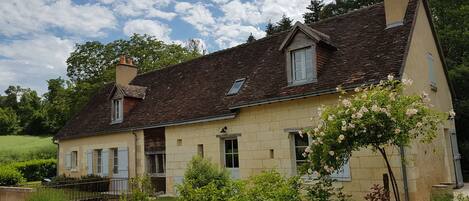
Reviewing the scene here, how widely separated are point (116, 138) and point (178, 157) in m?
4.62

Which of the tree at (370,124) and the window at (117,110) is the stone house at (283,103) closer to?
the window at (117,110)

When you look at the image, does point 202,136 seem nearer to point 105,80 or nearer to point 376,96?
point 376,96

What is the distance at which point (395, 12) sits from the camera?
483 inches

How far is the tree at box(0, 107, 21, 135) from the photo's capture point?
56.4m

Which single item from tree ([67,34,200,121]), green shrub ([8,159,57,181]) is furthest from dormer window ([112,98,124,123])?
tree ([67,34,200,121])

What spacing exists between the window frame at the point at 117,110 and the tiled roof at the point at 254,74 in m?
0.42

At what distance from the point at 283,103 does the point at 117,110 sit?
407 inches

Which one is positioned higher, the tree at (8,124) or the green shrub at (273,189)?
the tree at (8,124)

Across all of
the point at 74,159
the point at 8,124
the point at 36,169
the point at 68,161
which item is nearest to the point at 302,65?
the point at 74,159

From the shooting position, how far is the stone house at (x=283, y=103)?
36.8 ft

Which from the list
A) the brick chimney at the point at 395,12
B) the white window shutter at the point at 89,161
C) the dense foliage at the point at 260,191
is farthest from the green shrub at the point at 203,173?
the white window shutter at the point at 89,161

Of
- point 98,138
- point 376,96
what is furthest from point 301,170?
point 98,138

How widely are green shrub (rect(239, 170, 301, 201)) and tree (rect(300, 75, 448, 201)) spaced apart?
52 cm

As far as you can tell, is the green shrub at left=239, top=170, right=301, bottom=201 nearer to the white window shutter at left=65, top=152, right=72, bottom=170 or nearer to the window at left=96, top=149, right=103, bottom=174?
the window at left=96, top=149, right=103, bottom=174
